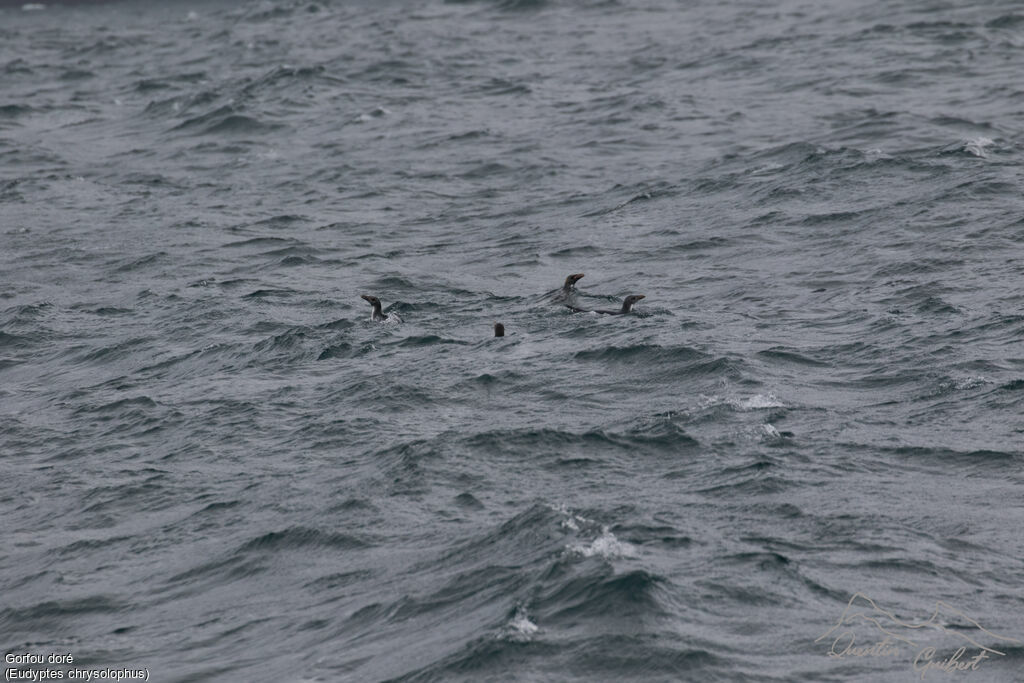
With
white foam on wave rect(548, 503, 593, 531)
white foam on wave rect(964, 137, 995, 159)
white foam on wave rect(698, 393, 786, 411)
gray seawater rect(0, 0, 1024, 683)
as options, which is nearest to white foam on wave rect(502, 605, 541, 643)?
gray seawater rect(0, 0, 1024, 683)

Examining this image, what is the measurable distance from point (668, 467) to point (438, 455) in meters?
2.82

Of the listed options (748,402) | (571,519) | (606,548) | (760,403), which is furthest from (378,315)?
(606,548)

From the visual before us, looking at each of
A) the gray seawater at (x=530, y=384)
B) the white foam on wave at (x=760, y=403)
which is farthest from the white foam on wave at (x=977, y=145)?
the white foam on wave at (x=760, y=403)

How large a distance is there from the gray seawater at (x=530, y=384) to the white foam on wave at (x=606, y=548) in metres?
0.05

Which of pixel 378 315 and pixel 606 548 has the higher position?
pixel 606 548

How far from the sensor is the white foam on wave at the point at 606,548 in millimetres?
13492

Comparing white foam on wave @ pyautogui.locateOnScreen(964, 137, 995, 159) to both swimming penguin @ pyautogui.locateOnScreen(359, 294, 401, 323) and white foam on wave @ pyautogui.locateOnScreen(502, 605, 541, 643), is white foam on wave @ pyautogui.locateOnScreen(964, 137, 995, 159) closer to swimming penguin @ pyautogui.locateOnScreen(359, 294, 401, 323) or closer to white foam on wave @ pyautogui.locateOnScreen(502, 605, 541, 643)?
swimming penguin @ pyautogui.locateOnScreen(359, 294, 401, 323)

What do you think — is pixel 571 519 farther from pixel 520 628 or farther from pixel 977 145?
pixel 977 145

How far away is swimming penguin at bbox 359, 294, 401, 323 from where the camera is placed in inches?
834

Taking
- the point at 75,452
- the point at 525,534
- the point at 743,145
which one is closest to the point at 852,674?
the point at 525,534

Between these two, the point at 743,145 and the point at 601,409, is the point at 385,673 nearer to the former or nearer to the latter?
the point at 601,409

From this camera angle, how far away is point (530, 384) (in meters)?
18.5

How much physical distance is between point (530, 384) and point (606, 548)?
519 cm

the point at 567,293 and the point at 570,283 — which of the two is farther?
the point at 567,293
